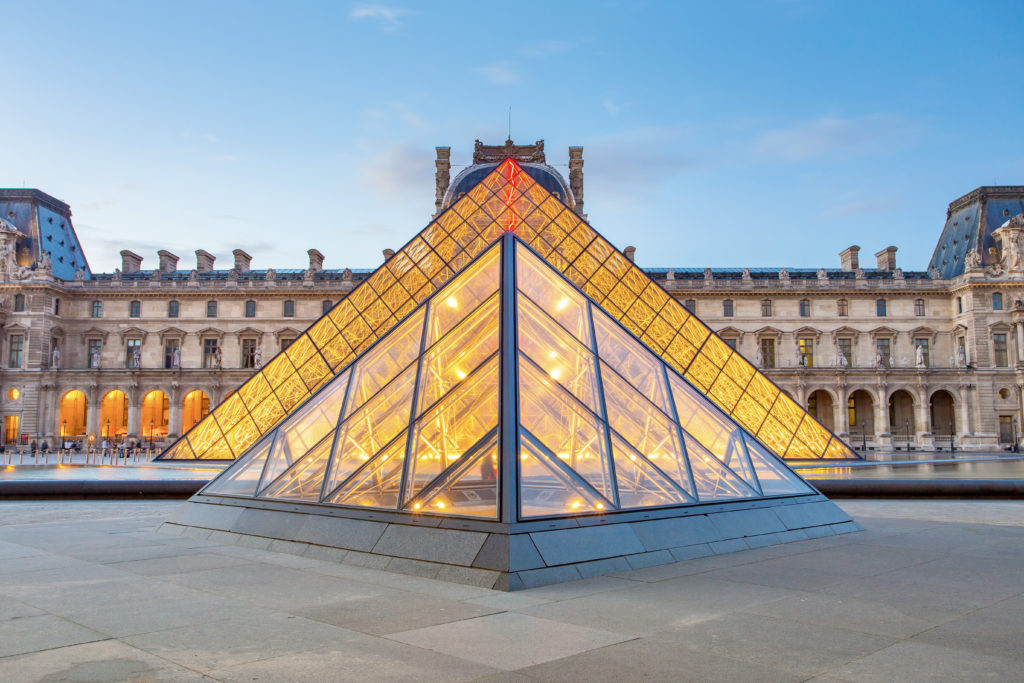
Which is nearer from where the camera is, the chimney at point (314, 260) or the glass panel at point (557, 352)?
the glass panel at point (557, 352)

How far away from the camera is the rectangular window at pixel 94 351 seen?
166 ft

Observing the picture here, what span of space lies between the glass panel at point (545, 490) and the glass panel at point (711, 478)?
5.62 feet

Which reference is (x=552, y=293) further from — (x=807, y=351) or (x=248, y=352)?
(x=248, y=352)

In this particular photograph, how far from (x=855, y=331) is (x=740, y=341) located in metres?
7.66

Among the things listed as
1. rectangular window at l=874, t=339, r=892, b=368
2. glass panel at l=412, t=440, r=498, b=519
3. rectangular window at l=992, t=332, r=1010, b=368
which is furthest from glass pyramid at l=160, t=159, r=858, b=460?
rectangular window at l=992, t=332, r=1010, b=368

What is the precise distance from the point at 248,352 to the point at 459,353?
1857 inches

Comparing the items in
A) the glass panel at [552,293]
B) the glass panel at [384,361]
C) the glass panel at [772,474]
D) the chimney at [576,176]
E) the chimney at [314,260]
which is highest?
the chimney at [576,176]

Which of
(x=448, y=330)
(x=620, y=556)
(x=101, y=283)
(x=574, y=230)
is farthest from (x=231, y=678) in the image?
(x=101, y=283)

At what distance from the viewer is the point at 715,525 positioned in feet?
24.8

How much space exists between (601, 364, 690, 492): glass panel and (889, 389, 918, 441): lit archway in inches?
1931

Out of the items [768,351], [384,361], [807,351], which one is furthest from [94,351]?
[384,361]

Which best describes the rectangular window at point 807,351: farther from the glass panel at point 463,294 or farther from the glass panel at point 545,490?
the glass panel at point 545,490

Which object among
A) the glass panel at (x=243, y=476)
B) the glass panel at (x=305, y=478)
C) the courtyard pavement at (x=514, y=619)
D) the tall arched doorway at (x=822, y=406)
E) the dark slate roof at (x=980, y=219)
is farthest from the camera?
the tall arched doorway at (x=822, y=406)

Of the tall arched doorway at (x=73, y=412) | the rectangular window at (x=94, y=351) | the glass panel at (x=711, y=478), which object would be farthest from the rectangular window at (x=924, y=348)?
the tall arched doorway at (x=73, y=412)
